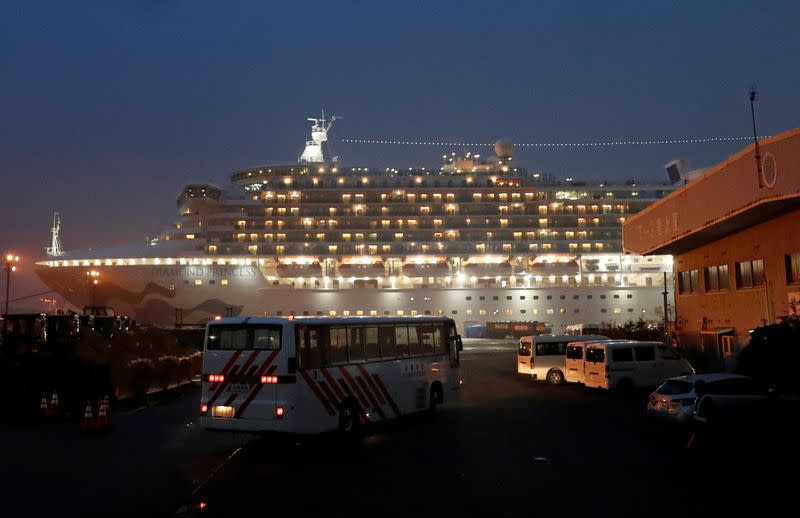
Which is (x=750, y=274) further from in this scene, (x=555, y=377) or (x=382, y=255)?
(x=382, y=255)

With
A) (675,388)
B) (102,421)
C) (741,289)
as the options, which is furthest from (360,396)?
(741,289)

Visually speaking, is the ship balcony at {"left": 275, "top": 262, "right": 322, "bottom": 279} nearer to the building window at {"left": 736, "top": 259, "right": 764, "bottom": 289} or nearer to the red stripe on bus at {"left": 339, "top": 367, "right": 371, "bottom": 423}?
the building window at {"left": 736, "top": 259, "right": 764, "bottom": 289}

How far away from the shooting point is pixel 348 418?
12.7m

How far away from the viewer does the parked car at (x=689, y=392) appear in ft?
40.8

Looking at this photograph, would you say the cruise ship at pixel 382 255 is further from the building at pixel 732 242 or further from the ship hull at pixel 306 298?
the building at pixel 732 242

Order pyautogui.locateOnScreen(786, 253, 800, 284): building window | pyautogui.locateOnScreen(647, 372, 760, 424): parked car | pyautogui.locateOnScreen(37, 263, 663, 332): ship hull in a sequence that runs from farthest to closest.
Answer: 1. pyautogui.locateOnScreen(37, 263, 663, 332): ship hull
2. pyautogui.locateOnScreen(786, 253, 800, 284): building window
3. pyautogui.locateOnScreen(647, 372, 760, 424): parked car

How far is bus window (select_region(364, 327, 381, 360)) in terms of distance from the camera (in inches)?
542

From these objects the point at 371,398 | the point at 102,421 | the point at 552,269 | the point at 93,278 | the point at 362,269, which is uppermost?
the point at 362,269

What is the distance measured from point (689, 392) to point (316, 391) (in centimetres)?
659

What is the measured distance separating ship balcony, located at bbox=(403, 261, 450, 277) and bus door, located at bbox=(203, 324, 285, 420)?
49772 millimetres

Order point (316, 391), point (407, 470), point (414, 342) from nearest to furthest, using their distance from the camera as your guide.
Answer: point (407, 470)
point (316, 391)
point (414, 342)

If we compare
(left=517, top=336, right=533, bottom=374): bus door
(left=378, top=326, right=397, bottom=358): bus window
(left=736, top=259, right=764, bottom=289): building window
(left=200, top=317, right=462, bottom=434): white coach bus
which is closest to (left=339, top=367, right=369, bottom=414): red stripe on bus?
(left=200, top=317, right=462, bottom=434): white coach bus

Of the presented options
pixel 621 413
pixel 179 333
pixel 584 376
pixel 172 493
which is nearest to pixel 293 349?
pixel 172 493

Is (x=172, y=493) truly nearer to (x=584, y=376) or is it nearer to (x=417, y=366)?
(x=417, y=366)
